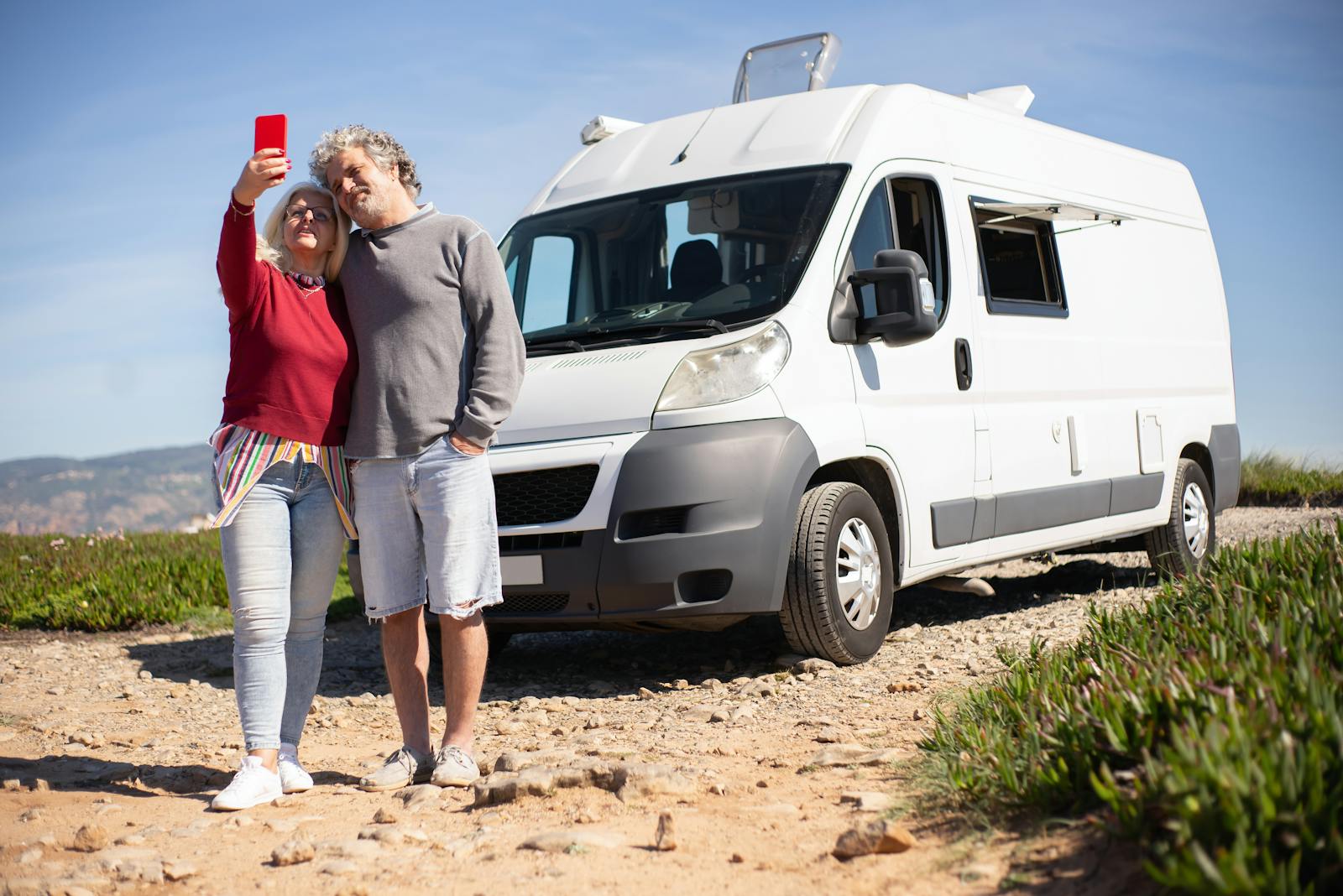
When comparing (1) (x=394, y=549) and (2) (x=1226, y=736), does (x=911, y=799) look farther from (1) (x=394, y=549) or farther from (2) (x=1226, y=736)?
(1) (x=394, y=549)

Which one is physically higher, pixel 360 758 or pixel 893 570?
pixel 893 570

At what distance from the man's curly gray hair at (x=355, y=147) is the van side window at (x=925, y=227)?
2873 millimetres

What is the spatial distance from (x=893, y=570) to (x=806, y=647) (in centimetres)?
80

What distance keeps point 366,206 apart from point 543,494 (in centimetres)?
173

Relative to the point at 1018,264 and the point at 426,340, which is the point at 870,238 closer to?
the point at 1018,264

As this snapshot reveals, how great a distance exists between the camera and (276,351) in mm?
3906

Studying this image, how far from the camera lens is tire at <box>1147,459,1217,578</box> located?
8.40m

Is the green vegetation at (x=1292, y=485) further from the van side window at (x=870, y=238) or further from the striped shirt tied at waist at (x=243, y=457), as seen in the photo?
Result: the striped shirt tied at waist at (x=243, y=457)

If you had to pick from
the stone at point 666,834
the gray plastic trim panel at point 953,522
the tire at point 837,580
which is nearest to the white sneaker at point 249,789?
the stone at point 666,834

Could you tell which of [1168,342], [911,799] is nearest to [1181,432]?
[1168,342]

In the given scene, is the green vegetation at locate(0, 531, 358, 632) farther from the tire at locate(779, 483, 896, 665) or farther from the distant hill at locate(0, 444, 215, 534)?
the distant hill at locate(0, 444, 215, 534)

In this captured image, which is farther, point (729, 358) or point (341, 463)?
point (729, 358)

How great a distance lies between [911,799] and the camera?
11.0 ft

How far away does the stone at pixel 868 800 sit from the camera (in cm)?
336
